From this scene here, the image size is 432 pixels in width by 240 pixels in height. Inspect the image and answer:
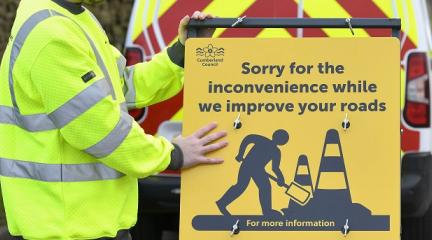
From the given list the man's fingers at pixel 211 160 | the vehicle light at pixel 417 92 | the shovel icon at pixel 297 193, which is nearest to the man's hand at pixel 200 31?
the man's fingers at pixel 211 160

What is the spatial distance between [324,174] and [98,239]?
0.78 meters

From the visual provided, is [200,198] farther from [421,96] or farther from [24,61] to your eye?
[421,96]

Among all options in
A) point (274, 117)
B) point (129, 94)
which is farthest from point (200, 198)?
point (129, 94)

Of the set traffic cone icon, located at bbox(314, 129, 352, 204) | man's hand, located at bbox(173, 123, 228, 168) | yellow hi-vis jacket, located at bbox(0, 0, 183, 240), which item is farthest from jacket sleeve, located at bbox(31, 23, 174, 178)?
traffic cone icon, located at bbox(314, 129, 352, 204)

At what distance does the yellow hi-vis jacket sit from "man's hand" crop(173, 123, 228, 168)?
8 cm

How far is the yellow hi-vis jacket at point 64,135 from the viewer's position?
9.02 ft

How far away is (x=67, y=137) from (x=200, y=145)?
485 mm

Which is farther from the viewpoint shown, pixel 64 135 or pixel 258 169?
pixel 258 169

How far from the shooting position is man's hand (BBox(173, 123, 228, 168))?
3.04 m

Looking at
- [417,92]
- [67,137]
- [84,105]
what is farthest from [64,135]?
[417,92]

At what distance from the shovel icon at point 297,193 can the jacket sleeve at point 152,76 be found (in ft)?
2.11

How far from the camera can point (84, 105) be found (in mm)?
2754

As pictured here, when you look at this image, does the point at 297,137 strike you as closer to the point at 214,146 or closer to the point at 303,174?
the point at 303,174

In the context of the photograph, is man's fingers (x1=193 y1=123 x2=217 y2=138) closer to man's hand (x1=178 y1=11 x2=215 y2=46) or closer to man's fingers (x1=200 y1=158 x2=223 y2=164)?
man's fingers (x1=200 y1=158 x2=223 y2=164)
